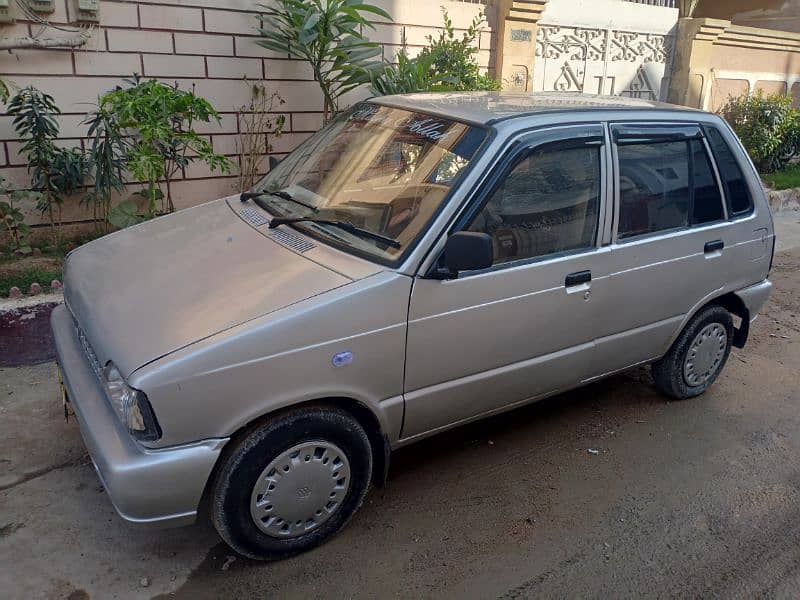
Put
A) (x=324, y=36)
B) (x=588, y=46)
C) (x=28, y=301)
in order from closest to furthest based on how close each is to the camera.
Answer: (x=28, y=301) < (x=324, y=36) < (x=588, y=46)

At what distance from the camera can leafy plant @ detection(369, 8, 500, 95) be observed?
662cm

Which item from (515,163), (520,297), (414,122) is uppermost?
(414,122)

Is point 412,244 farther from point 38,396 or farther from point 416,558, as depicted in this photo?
point 38,396

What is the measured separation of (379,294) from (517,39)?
6.90 meters

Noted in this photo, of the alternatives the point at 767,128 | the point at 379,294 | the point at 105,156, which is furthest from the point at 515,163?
the point at 767,128

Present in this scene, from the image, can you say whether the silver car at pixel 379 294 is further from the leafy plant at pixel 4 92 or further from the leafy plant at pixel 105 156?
the leafy plant at pixel 4 92

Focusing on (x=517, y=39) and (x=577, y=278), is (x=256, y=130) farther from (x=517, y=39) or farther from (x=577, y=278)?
(x=577, y=278)

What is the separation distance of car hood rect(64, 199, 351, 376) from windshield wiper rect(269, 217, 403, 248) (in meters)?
0.11

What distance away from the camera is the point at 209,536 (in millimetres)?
3145

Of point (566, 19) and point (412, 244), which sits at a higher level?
point (566, 19)

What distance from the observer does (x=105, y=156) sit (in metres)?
5.72

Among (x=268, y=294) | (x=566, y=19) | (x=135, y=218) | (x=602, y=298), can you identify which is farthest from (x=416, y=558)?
(x=566, y=19)

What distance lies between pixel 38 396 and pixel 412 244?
2735 mm

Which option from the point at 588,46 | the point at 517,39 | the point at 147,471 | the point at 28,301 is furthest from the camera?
the point at 588,46
